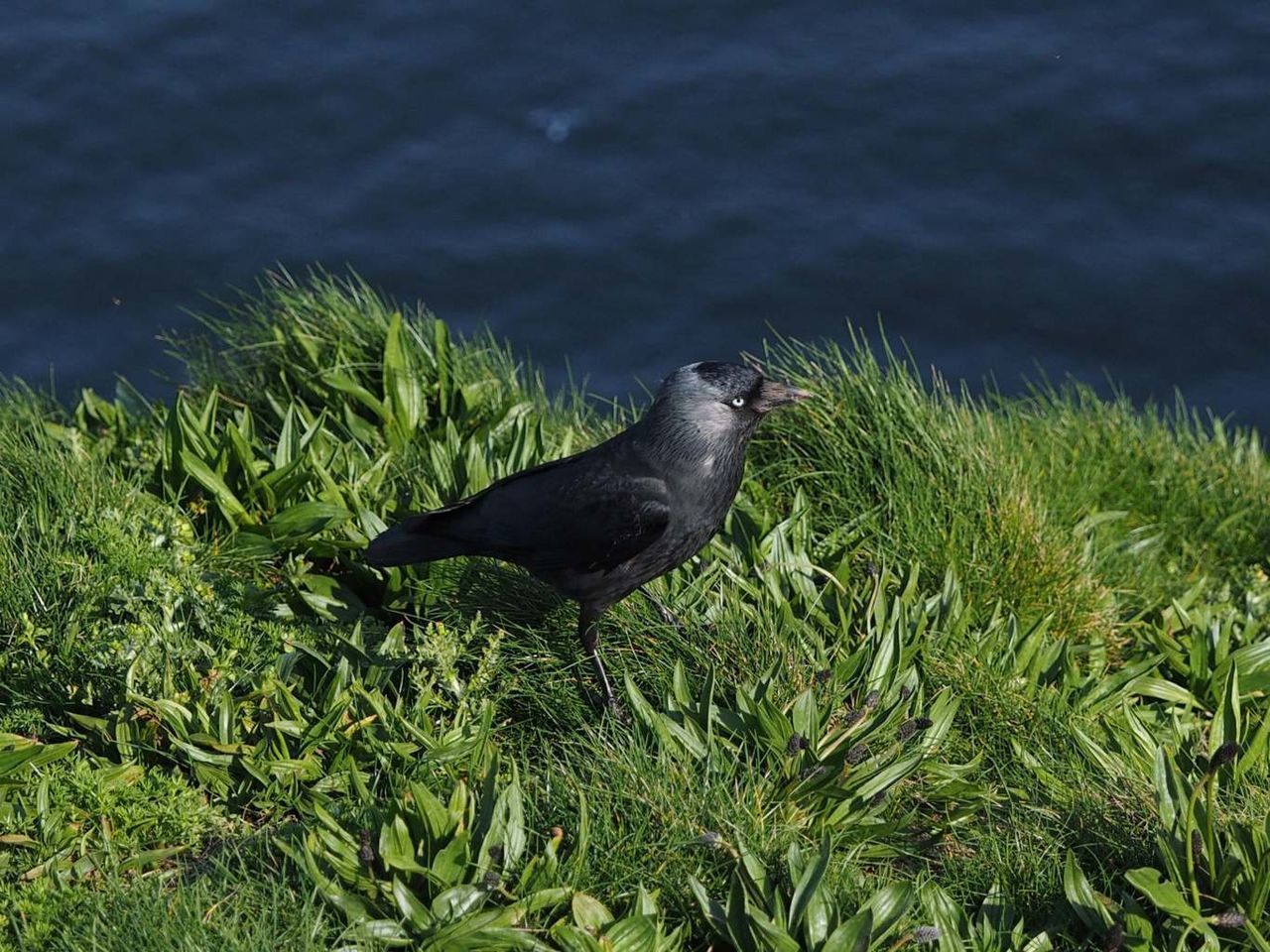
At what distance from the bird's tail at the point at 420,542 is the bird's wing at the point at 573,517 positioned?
33 millimetres

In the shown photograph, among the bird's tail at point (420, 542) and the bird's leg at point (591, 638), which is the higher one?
the bird's tail at point (420, 542)

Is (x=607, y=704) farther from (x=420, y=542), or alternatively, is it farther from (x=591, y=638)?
(x=420, y=542)

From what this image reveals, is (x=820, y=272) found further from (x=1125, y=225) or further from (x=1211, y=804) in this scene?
(x=1211, y=804)

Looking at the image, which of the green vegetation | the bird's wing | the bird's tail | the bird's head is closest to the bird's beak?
the bird's head

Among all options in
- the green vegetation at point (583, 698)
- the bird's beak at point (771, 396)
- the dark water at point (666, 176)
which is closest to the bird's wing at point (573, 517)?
the green vegetation at point (583, 698)

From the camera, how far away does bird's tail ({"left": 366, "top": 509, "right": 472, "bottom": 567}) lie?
4.36m

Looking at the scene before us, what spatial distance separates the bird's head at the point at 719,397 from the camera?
14.4 ft

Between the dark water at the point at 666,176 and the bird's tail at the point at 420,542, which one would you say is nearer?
the bird's tail at the point at 420,542

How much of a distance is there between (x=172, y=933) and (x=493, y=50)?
7548mm

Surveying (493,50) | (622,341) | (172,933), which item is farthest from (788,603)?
(493,50)

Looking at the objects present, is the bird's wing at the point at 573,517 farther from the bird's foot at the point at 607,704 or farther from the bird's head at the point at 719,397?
the bird's foot at the point at 607,704

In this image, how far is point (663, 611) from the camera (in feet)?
14.7

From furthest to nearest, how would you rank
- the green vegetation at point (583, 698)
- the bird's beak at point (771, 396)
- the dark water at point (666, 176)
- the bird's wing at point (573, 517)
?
the dark water at point (666, 176) → the bird's beak at point (771, 396) → the bird's wing at point (573, 517) → the green vegetation at point (583, 698)

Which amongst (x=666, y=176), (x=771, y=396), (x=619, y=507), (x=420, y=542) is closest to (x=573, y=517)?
(x=619, y=507)
